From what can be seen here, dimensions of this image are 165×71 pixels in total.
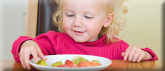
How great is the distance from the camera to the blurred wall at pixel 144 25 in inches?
98.5

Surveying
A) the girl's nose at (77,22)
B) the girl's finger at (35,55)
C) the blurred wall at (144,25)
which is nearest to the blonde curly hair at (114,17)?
the girl's nose at (77,22)

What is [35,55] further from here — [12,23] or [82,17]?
[12,23]

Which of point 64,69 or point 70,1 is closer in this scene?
point 64,69

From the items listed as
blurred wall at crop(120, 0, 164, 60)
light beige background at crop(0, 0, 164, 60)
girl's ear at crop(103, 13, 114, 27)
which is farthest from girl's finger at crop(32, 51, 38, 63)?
blurred wall at crop(120, 0, 164, 60)

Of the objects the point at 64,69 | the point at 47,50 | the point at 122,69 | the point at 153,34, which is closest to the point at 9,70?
the point at 64,69

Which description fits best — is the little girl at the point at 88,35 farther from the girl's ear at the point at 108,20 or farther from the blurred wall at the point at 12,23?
the blurred wall at the point at 12,23

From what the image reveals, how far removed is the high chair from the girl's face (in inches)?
13.2

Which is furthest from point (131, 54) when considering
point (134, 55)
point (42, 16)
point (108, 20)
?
point (42, 16)

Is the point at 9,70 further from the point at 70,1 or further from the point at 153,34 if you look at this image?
the point at 153,34

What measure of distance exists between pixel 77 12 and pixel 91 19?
0.31 feet

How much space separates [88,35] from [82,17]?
0.40 feet

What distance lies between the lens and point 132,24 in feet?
8.20

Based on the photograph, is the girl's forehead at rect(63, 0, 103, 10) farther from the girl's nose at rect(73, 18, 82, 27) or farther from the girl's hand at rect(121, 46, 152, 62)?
the girl's hand at rect(121, 46, 152, 62)

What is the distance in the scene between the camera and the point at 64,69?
49 centimetres
